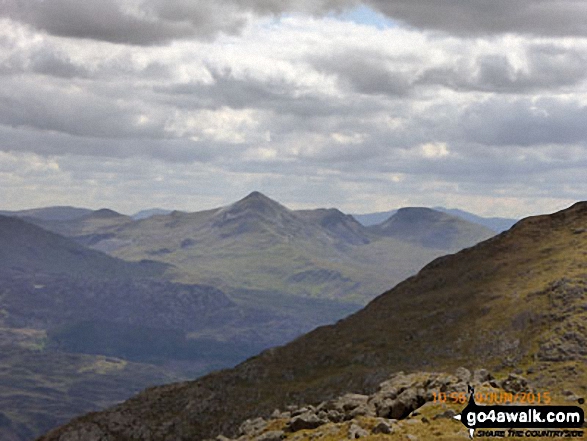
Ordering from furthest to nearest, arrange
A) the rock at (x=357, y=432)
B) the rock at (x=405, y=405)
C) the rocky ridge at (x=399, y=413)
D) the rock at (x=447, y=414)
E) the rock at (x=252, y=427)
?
the rock at (x=252, y=427)
the rock at (x=405, y=405)
the rock at (x=447, y=414)
the rock at (x=357, y=432)
the rocky ridge at (x=399, y=413)

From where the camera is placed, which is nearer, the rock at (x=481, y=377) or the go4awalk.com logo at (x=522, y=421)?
the go4awalk.com logo at (x=522, y=421)

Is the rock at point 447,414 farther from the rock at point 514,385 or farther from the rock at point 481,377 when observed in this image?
the rock at point 481,377

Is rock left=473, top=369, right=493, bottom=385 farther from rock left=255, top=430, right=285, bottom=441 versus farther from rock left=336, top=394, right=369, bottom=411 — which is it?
rock left=255, top=430, right=285, bottom=441

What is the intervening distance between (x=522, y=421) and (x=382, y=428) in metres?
17.5

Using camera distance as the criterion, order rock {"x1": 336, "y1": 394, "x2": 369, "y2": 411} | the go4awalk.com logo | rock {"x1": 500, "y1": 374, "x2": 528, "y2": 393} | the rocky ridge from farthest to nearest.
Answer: rock {"x1": 336, "y1": 394, "x2": 369, "y2": 411} < rock {"x1": 500, "y1": 374, "x2": 528, "y2": 393} < the rocky ridge < the go4awalk.com logo

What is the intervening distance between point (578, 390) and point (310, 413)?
95.6 meters

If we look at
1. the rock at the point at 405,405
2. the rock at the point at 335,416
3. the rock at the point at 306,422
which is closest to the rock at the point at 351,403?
the rock at the point at 335,416

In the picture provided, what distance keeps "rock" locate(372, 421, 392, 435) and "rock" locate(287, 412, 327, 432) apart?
820 inches

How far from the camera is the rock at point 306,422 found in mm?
120062

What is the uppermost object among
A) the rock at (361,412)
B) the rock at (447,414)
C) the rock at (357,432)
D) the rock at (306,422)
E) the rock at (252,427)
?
the rock at (447,414)

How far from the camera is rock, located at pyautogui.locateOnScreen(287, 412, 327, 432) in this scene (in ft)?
394

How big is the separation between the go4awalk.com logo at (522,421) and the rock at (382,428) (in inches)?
349

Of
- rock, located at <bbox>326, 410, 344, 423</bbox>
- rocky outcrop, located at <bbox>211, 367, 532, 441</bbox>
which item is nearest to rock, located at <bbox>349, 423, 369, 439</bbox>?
rocky outcrop, located at <bbox>211, 367, 532, 441</bbox>

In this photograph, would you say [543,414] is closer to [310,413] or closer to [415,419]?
[415,419]
